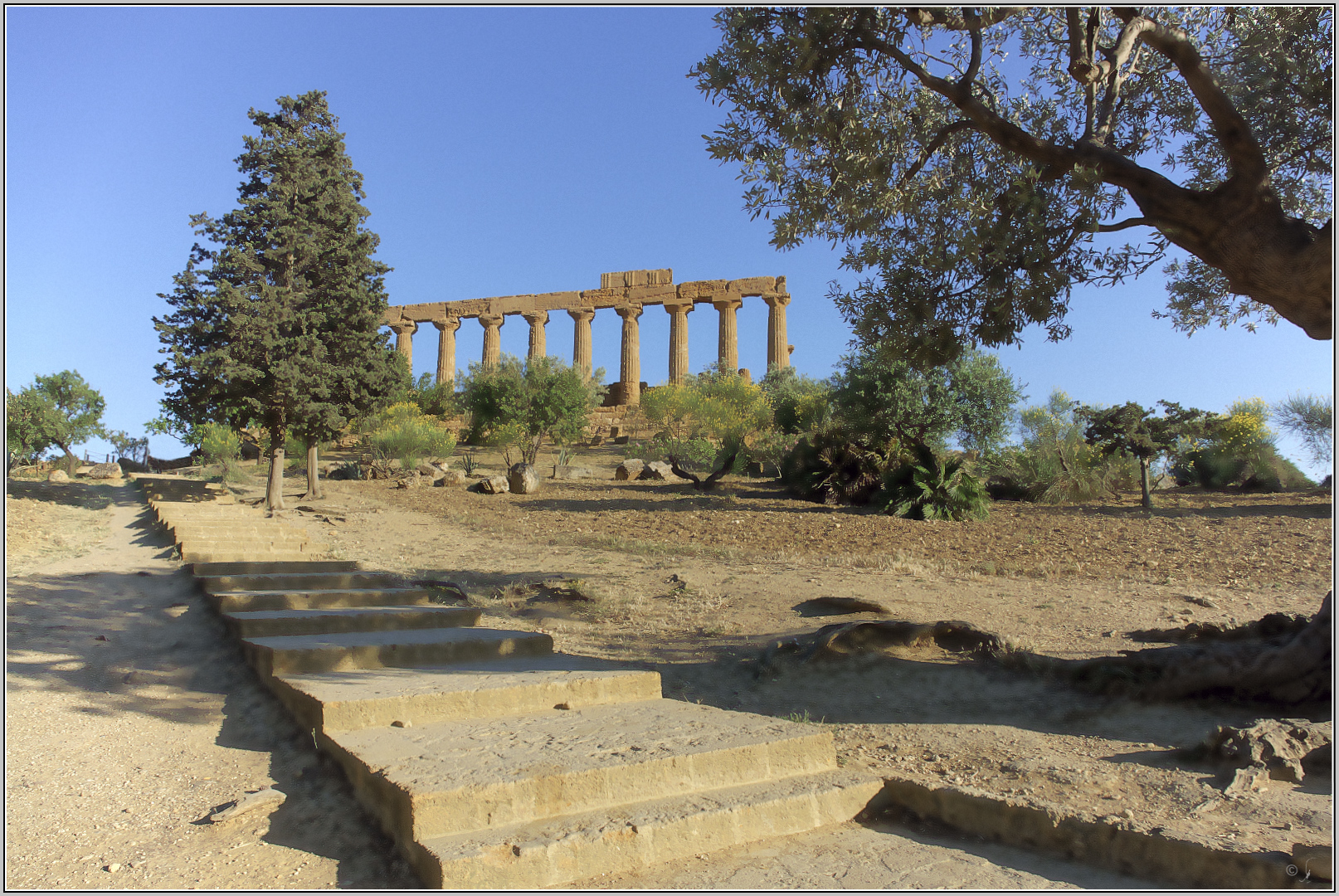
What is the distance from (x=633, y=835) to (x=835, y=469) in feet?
46.6

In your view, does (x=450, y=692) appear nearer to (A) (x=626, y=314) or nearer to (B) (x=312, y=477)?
(B) (x=312, y=477)

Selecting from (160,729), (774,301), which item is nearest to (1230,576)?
(160,729)

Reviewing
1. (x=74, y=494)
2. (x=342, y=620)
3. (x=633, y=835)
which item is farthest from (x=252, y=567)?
(x=74, y=494)

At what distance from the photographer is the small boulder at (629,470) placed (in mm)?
23500

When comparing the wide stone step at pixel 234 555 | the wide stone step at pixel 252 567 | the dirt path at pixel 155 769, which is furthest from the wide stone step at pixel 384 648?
the wide stone step at pixel 234 555

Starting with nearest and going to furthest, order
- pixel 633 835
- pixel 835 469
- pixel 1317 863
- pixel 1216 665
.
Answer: pixel 1317 863, pixel 633 835, pixel 1216 665, pixel 835 469

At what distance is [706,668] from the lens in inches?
242

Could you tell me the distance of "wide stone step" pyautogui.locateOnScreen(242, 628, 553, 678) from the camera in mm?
4934

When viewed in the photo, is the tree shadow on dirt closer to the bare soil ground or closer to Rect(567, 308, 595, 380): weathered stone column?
the bare soil ground

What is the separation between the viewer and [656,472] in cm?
2350

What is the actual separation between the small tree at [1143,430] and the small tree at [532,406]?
1485cm

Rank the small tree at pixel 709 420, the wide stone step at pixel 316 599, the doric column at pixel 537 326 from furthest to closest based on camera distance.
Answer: the doric column at pixel 537 326
the small tree at pixel 709 420
the wide stone step at pixel 316 599

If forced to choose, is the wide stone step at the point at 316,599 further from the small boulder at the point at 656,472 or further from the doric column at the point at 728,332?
the doric column at the point at 728,332

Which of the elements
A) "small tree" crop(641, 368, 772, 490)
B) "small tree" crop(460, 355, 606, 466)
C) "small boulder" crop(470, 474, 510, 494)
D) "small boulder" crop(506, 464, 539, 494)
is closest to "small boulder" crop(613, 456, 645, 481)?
"small tree" crop(641, 368, 772, 490)
